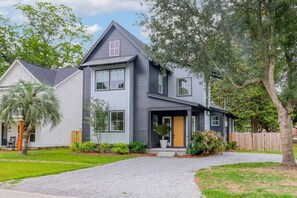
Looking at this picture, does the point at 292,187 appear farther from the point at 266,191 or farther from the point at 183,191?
the point at 183,191

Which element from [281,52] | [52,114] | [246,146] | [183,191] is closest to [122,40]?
[52,114]

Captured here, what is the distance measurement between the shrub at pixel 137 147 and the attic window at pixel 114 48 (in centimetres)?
623

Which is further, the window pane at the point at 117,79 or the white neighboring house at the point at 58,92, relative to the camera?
the white neighboring house at the point at 58,92

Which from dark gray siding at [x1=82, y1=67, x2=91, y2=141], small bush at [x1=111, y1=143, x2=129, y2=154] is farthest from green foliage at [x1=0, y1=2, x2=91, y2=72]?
small bush at [x1=111, y1=143, x2=129, y2=154]

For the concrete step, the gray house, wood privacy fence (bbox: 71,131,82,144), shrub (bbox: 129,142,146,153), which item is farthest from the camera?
wood privacy fence (bbox: 71,131,82,144)

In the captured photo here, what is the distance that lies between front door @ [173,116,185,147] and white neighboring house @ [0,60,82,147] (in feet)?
31.3

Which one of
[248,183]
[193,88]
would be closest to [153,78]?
[193,88]

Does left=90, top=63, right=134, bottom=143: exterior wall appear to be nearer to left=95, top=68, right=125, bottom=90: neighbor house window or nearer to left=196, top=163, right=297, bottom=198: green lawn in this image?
left=95, top=68, right=125, bottom=90: neighbor house window

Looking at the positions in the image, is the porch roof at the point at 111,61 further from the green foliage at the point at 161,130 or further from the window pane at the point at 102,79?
the green foliage at the point at 161,130

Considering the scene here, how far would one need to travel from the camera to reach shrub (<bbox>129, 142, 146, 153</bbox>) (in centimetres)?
2042

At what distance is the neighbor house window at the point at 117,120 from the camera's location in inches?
842

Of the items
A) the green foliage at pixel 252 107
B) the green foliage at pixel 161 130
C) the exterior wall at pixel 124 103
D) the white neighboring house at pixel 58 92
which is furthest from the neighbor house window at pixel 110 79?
the green foliage at pixel 252 107

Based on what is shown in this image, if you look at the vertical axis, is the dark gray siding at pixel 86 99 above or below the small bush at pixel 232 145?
above

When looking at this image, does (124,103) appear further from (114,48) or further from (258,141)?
(258,141)
